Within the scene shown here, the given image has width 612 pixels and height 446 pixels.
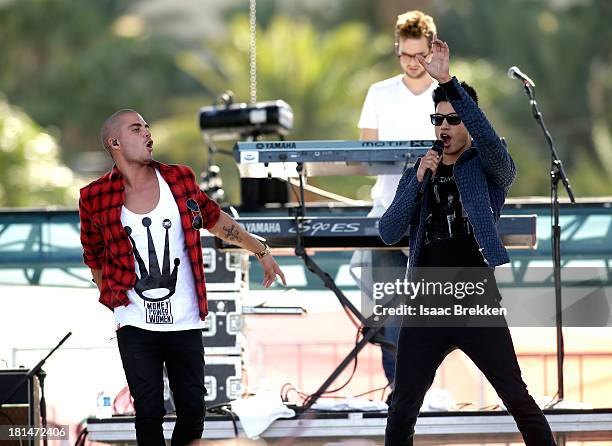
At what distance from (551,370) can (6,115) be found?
15189mm

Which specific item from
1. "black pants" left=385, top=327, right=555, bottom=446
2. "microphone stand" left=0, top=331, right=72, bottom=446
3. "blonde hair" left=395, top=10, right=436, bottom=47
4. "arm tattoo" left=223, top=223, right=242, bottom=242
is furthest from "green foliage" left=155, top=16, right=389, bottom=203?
"black pants" left=385, top=327, right=555, bottom=446

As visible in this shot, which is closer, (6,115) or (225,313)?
(225,313)

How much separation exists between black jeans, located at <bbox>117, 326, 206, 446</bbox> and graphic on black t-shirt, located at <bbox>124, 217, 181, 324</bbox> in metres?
0.08

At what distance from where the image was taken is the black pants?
16.8 feet

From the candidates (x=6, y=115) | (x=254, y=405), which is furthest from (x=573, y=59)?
(x=254, y=405)

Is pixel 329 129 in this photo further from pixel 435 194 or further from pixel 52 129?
pixel 435 194

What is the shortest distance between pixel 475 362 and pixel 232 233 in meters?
1.21

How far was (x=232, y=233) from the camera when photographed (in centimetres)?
555

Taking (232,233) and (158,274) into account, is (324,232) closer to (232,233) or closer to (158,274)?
(232,233)

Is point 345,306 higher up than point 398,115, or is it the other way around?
point 398,115

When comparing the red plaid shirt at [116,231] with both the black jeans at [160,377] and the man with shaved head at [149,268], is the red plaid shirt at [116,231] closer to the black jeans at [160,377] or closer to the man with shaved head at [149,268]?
the man with shaved head at [149,268]

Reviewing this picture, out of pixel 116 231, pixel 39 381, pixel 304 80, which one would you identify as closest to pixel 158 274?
pixel 116 231

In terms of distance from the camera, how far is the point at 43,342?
7.55m

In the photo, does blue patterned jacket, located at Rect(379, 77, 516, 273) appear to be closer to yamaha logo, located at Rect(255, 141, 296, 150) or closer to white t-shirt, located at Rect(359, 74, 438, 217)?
yamaha logo, located at Rect(255, 141, 296, 150)
